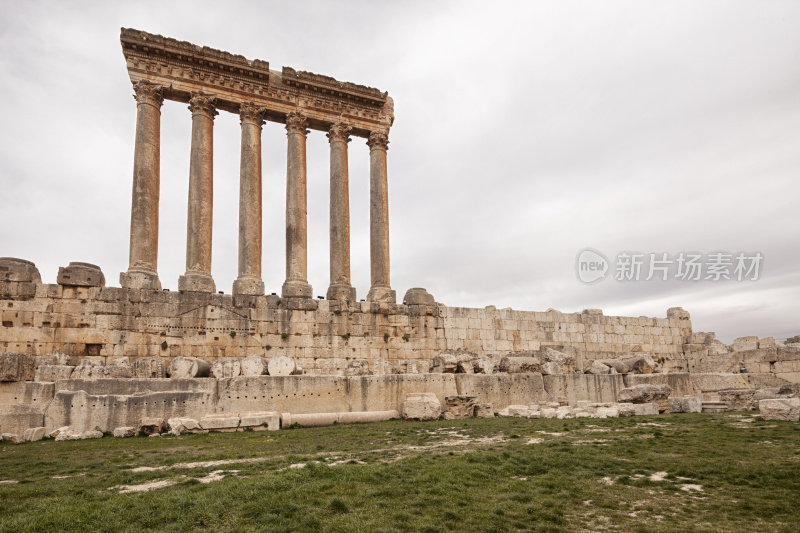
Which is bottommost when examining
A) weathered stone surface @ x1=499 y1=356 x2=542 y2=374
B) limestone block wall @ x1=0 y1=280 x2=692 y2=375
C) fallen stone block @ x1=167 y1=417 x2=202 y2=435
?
fallen stone block @ x1=167 y1=417 x2=202 y2=435

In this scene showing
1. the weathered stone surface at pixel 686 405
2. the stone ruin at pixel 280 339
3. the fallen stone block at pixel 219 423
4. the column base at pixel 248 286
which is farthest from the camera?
the column base at pixel 248 286

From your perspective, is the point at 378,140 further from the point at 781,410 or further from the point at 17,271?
the point at 781,410

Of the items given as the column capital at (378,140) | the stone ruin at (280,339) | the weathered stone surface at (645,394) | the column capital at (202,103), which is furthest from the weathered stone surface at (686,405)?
the column capital at (202,103)

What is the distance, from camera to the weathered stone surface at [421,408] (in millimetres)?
14953

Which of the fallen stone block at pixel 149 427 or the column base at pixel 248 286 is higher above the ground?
the column base at pixel 248 286

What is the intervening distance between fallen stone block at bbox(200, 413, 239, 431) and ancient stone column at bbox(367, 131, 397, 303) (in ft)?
32.0

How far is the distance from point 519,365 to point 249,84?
52.5ft

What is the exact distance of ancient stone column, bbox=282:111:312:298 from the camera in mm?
21094

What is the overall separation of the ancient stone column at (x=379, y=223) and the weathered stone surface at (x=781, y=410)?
13317 mm

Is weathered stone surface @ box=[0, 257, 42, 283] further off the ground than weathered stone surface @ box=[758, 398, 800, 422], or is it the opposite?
weathered stone surface @ box=[0, 257, 42, 283]

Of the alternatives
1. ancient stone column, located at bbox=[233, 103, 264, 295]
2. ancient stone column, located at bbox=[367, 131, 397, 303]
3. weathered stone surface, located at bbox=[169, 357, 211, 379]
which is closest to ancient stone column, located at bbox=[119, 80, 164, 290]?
ancient stone column, located at bbox=[233, 103, 264, 295]

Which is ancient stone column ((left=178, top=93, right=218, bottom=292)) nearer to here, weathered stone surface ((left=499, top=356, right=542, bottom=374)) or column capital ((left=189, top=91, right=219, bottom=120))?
column capital ((left=189, top=91, right=219, bottom=120))

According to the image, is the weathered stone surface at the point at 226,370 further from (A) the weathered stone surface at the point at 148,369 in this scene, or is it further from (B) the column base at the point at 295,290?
(B) the column base at the point at 295,290

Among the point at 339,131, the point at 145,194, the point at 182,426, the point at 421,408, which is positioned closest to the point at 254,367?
the point at 182,426
